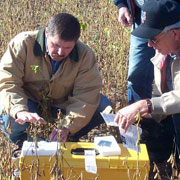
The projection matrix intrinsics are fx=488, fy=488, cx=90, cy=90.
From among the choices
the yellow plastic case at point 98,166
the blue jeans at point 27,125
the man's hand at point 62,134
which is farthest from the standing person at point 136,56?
the yellow plastic case at point 98,166

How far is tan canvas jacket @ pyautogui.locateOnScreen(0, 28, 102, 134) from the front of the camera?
3.34 metres

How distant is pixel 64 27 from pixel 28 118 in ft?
2.20

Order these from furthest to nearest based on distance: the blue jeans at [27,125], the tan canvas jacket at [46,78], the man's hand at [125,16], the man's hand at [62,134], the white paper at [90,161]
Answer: the man's hand at [125,16]
the blue jeans at [27,125]
the tan canvas jacket at [46,78]
the man's hand at [62,134]
the white paper at [90,161]

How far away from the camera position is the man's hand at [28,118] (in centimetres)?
295

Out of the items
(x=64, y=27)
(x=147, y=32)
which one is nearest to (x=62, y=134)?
(x=64, y=27)

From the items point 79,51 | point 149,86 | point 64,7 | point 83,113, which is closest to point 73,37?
point 79,51

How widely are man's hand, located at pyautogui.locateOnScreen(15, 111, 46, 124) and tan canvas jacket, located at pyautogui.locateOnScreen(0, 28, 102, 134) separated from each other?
131 mm

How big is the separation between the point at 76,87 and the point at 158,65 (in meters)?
0.61

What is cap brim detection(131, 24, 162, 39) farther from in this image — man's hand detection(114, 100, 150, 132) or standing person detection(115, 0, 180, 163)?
man's hand detection(114, 100, 150, 132)

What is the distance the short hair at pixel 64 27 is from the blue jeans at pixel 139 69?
706 mm

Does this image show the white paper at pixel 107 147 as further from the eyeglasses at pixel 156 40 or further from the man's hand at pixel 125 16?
the man's hand at pixel 125 16

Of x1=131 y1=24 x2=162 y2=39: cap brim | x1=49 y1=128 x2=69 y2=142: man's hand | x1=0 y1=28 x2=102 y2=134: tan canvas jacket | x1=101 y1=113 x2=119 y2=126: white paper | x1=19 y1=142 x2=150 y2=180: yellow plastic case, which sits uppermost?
x1=131 y1=24 x2=162 y2=39: cap brim

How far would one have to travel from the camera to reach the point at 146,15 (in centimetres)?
291

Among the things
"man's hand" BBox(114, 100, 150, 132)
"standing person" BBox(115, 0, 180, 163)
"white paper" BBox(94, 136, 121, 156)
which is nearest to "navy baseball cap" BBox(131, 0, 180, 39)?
"standing person" BBox(115, 0, 180, 163)
